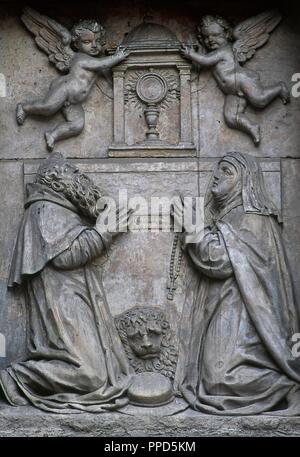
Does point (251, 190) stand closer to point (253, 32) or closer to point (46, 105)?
point (253, 32)

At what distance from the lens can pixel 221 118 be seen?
12.2 metres

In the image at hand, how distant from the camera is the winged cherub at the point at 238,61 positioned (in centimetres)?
1205

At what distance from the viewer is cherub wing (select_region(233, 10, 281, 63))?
12.2 m

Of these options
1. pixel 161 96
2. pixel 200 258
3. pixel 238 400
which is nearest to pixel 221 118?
pixel 161 96

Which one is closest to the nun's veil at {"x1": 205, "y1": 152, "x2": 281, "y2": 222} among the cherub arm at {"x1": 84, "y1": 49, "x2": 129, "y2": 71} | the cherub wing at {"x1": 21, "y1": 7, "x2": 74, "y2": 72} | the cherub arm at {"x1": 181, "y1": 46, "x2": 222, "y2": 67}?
the cherub arm at {"x1": 181, "y1": 46, "x2": 222, "y2": 67}

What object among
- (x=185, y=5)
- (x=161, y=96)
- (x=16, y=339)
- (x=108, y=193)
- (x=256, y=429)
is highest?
(x=185, y=5)

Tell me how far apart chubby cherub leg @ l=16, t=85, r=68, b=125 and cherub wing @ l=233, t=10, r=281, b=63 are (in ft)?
4.91

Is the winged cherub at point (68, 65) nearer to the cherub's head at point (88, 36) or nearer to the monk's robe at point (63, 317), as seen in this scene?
the cherub's head at point (88, 36)

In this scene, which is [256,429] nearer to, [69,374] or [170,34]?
[69,374]

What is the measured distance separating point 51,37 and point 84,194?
4.71 ft

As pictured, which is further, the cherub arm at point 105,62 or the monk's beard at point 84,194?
the cherub arm at point 105,62

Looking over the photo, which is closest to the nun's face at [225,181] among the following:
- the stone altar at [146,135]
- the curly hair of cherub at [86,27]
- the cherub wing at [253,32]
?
the stone altar at [146,135]

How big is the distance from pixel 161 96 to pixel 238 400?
2631 mm

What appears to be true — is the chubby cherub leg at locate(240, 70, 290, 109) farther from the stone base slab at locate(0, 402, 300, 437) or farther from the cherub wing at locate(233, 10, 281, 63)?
the stone base slab at locate(0, 402, 300, 437)
